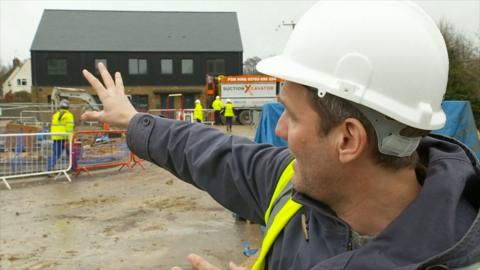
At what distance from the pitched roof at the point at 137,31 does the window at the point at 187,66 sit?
1.02m

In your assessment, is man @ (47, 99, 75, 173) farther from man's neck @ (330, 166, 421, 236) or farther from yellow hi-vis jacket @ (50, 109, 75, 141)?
man's neck @ (330, 166, 421, 236)

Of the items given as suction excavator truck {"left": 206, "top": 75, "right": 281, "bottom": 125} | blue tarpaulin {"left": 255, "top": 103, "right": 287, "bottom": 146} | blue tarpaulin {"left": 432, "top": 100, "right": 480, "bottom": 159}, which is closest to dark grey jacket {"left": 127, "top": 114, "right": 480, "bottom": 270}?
blue tarpaulin {"left": 255, "top": 103, "right": 287, "bottom": 146}

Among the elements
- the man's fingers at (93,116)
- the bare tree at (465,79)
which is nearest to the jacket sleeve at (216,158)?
the man's fingers at (93,116)

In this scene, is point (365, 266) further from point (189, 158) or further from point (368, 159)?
point (189, 158)

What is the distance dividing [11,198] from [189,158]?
8.24 metres

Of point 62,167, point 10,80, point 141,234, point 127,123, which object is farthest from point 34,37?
point 127,123

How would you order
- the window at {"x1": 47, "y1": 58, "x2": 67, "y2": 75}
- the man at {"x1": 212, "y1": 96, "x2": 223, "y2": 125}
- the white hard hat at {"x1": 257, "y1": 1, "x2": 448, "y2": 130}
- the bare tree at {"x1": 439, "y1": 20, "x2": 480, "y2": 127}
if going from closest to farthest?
the white hard hat at {"x1": 257, "y1": 1, "x2": 448, "y2": 130}
the bare tree at {"x1": 439, "y1": 20, "x2": 480, "y2": 127}
the man at {"x1": 212, "y1": 96, "x2": 223, "y2": 125}
the window at {"x1": 47, "y1": 58, "x2": 67, "y2": 75}

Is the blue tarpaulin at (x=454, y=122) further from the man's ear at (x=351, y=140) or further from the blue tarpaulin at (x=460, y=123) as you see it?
the man's ear at (x=351, y=140)

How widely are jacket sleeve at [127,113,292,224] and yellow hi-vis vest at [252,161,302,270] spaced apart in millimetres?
71

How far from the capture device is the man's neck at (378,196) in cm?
155

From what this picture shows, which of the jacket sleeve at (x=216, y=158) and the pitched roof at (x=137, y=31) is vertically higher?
the pitched roof at (x=137, y=31)

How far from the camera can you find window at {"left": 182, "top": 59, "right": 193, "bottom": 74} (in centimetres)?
4534

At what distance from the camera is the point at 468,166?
155 cm

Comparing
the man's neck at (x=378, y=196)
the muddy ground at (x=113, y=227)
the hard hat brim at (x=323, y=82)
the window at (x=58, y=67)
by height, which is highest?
the window at (x=58, y=67)
